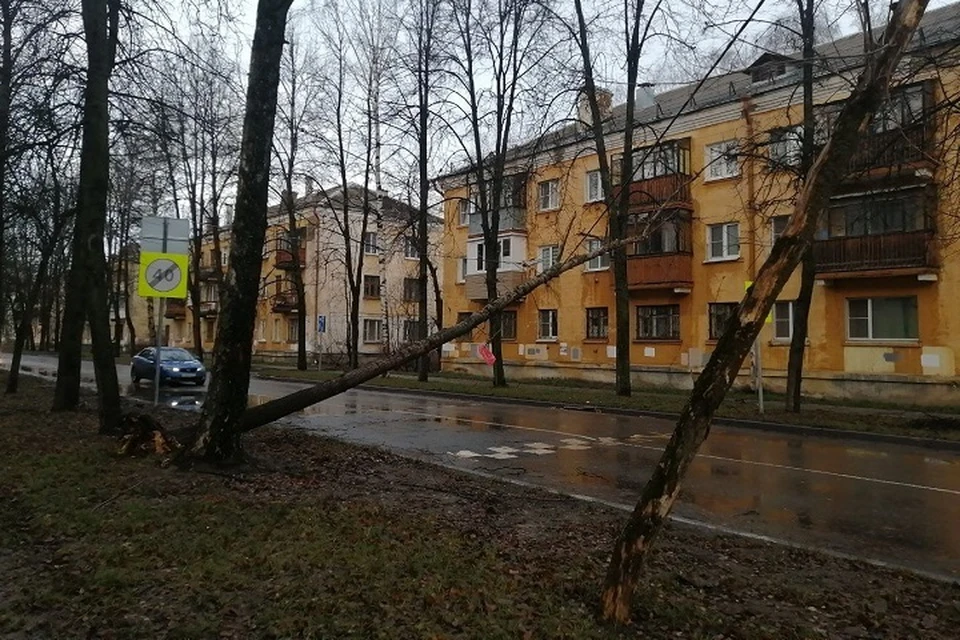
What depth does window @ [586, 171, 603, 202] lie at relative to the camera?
30.6 meters

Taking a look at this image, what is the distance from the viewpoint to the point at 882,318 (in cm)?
2253

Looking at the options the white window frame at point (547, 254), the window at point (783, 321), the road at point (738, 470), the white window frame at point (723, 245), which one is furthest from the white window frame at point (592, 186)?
the road at point (738, 470)

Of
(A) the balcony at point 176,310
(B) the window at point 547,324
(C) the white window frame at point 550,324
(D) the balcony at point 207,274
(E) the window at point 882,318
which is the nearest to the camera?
(E) the window at point 882,318

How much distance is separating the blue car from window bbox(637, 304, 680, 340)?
665 inches

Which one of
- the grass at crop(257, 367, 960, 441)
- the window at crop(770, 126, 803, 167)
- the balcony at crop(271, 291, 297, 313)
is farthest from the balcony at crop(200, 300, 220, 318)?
the window at crop(770, 126, 803, 167)

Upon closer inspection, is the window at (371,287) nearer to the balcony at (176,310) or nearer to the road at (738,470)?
the balcony at (176,310)

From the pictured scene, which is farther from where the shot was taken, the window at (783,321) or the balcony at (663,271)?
the balcony at (663,271)

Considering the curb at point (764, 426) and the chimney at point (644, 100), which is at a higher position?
the chimney at point (644, 100)

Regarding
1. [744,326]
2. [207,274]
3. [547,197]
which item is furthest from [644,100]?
[207,274]

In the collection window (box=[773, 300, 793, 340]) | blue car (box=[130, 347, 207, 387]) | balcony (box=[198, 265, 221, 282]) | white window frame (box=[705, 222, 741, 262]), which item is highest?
balcony (box=[198, 265, 221, 282])

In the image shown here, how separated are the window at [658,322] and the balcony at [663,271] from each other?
1.19 meters

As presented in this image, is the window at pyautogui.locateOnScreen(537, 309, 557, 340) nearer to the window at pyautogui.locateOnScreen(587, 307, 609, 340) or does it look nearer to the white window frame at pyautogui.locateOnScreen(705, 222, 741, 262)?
the window at pyautogui.locateOnScreen(587, 307, 609, 340)

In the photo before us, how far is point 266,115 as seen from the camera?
7680 mm

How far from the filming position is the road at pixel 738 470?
6930 mm
